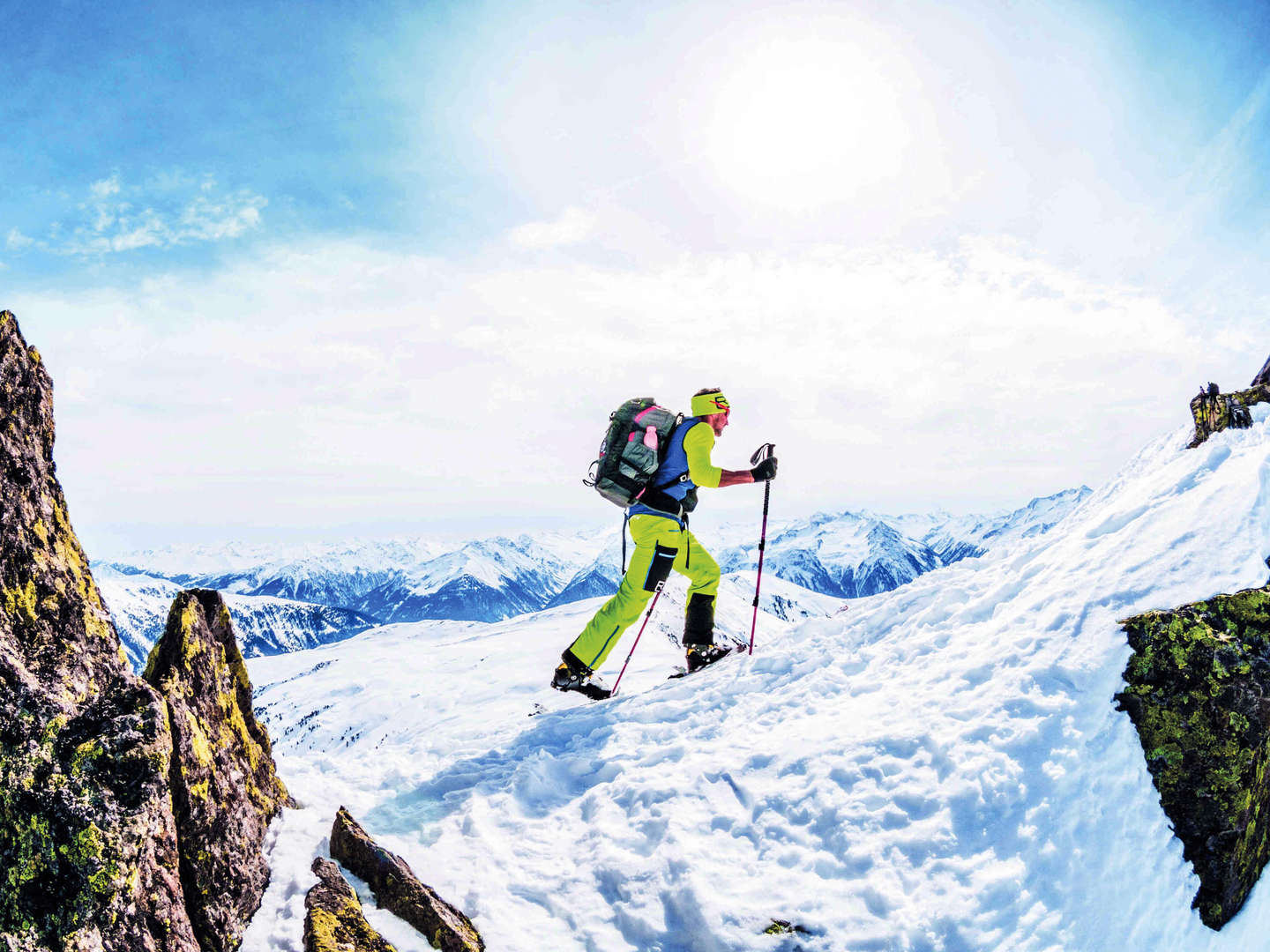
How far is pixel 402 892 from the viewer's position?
5531 millimetres

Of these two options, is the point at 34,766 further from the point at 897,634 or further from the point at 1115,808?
the point at 897,634

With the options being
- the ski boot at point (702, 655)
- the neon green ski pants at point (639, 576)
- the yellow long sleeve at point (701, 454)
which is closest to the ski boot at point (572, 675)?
the neon green ski pants at point (639, 576)

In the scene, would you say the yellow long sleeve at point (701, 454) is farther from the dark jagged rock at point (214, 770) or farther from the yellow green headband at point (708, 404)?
the dark jagged rock at point (214, 770)

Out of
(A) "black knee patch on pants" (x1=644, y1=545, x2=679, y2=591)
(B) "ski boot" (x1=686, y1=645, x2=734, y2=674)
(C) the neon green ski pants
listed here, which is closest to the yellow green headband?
(C) the neon green ski pants

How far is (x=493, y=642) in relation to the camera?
2549 inches

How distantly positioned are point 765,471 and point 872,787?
4873mm

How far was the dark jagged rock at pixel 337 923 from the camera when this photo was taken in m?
4.70

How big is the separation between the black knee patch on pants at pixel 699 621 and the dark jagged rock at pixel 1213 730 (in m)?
5.92

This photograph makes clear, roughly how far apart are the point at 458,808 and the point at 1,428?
5.68 m

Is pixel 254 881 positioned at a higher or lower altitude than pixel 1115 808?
lower

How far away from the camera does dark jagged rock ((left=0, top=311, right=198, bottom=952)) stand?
384cm

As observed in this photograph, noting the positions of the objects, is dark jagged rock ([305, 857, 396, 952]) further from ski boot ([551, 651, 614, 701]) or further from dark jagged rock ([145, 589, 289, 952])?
ski boot ([551, 651, 614, 701])

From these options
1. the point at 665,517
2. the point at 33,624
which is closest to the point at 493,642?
the point at 665,517

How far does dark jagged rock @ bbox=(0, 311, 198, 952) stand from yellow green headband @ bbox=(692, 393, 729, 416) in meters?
7.56
